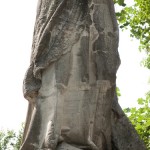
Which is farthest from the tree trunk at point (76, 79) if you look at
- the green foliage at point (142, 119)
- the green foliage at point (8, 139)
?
the green foliage at point (8, 139)

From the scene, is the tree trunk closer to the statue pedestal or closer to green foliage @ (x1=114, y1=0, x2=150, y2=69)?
the statue pedestal

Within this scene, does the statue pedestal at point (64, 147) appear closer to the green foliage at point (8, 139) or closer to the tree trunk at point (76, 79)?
the tree trunk at point (76, 79)

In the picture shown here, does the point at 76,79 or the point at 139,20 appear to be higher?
the point at 139,20

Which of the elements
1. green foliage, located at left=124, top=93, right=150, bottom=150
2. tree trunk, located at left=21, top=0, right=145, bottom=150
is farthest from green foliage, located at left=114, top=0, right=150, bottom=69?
tree trunk, located at left=21, top=0, right=145, bottom=150

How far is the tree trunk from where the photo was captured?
6.34 metres

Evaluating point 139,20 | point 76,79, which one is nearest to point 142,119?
point 139,20

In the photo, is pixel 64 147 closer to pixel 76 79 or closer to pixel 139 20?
pixel 76 79

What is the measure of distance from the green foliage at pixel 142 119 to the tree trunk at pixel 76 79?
696cm

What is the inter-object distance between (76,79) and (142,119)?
822 cm

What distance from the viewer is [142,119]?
14.5m

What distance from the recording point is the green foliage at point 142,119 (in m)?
13.8

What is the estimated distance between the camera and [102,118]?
667 centimetres

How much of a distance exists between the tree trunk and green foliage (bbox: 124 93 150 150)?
6.96 m

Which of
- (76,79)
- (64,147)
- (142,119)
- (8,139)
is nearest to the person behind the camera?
(64,147)
